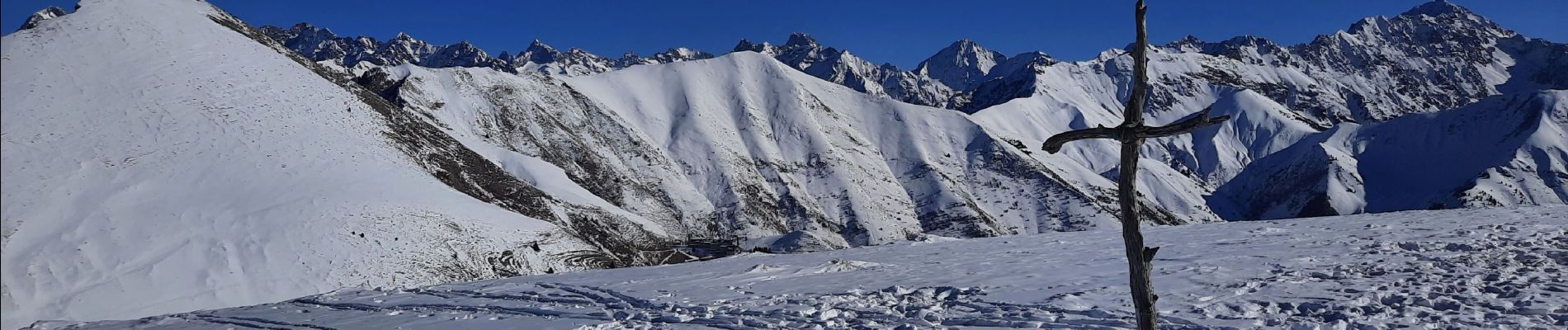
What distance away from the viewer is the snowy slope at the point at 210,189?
32844 millimetres

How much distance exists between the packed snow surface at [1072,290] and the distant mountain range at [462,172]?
633 inches

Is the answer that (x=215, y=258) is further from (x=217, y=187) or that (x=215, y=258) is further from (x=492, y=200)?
(x=492, y=200)

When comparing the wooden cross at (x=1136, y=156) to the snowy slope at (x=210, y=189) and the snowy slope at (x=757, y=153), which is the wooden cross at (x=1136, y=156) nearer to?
the snowy slope at (x=210, y=189)

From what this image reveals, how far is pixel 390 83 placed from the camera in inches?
3984

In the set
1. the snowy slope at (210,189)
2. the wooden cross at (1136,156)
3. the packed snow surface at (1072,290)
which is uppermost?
the snowy slope at (210,189)

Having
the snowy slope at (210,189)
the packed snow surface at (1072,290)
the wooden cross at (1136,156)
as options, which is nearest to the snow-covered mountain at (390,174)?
the snowy slope at (210,189)

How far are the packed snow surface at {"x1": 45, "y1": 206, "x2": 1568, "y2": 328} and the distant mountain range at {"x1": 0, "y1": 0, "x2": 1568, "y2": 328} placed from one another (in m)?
16.1

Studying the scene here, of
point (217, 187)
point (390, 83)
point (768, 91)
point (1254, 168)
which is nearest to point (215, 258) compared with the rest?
point (217, 187)

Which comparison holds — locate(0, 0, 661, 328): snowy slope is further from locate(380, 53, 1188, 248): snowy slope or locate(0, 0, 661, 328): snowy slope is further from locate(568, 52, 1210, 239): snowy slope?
locate(568, 52, 1210, 239): snowy slope

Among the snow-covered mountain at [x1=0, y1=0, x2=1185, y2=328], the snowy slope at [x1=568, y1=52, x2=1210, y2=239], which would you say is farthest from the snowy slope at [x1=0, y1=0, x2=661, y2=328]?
the snowy slope at [x1=568, y1=52, x2=1210, y2=239]

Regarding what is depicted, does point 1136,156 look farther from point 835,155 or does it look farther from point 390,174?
point 835,155

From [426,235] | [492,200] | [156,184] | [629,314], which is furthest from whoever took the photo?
[492,200]

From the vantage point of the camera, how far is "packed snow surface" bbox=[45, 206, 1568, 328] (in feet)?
44.7

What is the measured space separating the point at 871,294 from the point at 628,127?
96798mm
